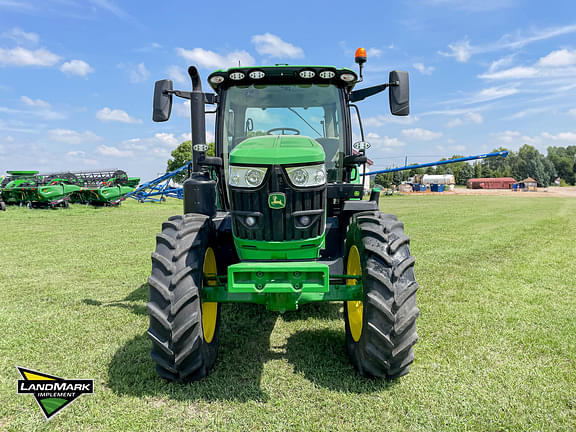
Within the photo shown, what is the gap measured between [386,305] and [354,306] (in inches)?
36.9

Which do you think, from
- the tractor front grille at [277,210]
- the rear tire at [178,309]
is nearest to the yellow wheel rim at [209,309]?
the rear tire at [178,309]

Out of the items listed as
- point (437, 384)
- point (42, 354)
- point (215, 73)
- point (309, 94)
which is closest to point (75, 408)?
point (42, 354)

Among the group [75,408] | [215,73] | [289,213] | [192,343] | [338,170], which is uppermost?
[215,73]

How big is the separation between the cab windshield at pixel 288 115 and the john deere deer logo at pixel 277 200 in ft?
4.52

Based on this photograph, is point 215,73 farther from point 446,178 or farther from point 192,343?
point 446,178

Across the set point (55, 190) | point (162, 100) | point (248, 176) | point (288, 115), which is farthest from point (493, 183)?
point (248, 176)

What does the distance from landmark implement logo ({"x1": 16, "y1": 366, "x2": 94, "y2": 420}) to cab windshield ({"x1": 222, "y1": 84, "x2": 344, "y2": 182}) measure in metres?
2.50

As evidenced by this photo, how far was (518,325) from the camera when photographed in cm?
457

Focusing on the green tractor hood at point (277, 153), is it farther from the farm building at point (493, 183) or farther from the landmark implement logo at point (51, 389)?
the farm building at point (493, 183)

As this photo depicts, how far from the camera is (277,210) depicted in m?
3.29

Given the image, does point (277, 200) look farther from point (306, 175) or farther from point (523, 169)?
point (523, 169)

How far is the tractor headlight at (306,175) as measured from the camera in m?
3.25

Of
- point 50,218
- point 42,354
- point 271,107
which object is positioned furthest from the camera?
point 50,218

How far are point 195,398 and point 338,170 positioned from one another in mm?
2710
